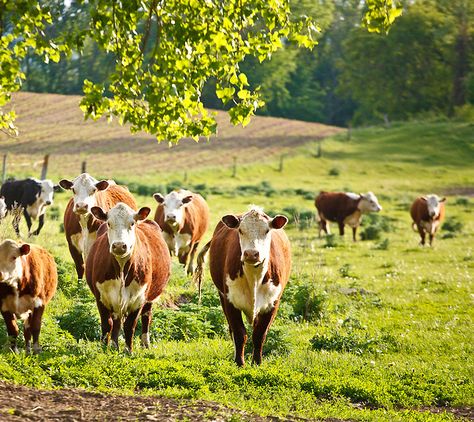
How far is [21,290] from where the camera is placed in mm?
10195

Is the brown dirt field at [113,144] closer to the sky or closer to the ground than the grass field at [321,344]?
closer to the sky

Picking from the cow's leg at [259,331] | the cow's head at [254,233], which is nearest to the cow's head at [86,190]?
the cow's head at [254,233]

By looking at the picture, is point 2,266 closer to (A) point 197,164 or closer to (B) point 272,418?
(B) point 272,418

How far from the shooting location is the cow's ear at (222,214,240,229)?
1045cm

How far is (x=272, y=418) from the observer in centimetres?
834

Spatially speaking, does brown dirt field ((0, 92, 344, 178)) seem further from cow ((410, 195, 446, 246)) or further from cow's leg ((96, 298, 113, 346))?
cow's leg ((96, 298, 113, 346))

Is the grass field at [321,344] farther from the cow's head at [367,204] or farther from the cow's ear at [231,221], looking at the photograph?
the cow's head at [367,204]

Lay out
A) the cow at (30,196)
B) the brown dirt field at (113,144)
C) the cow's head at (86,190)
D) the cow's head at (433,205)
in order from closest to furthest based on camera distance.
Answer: the cow's head at (86,190) < the cow at (30,196) < the cow's head at (433,205) < the brown dirt field at (113,144)

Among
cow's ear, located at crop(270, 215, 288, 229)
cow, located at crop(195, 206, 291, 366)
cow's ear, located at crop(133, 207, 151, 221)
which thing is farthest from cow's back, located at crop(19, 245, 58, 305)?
cow's ear, located at crop(270, 215, 288, 229)

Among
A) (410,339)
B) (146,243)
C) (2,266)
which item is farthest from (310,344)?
(2,266)

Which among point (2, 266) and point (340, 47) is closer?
point (2, 266)

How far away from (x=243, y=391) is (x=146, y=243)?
3.03 m

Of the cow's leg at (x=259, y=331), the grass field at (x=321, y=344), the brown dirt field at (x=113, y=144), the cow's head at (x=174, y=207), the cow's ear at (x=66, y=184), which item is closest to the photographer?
the grass field at (x=321, y=344)

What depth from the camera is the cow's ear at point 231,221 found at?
10.5 metres
